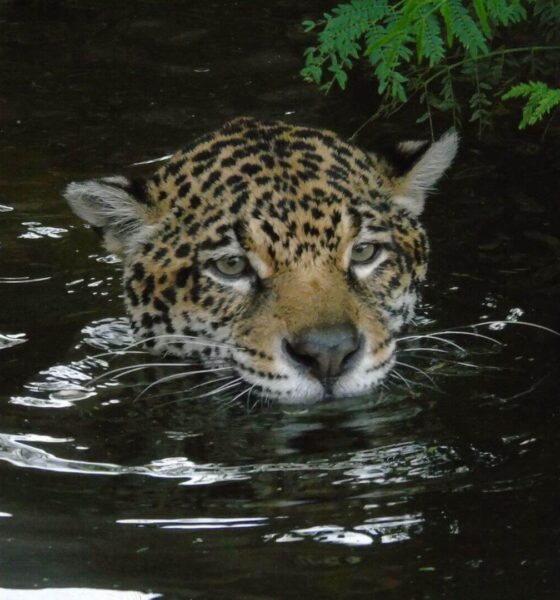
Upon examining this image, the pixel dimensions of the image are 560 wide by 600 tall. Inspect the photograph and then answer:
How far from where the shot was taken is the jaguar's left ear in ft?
29.8

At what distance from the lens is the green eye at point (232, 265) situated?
27.1ft

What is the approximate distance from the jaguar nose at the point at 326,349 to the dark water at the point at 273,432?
468mm

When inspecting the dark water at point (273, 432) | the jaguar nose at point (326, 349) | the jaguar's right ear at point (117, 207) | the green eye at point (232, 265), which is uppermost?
the jaguar's right ear at point (117, 207)

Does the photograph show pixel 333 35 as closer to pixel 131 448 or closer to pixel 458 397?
pixel 458 397

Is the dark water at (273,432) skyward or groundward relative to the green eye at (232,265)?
groundward

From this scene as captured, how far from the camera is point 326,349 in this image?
7383mm

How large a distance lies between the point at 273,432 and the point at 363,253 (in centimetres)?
115

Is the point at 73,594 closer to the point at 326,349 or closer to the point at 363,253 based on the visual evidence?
the point at 326,349

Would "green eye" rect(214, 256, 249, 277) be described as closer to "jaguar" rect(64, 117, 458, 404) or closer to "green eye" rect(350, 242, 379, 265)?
"jaguar" rect(64, 117, 458, 404)

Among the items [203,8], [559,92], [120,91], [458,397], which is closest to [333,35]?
[559,92]

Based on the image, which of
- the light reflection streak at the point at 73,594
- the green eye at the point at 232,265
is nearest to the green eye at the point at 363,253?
the green eye at the point at 232,265

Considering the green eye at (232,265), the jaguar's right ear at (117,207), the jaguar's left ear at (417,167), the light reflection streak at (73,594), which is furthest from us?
the jaguar's left ear at (417,167)

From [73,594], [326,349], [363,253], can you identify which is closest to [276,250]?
[363,253]

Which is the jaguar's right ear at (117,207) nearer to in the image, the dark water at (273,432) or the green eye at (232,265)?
the green eye at (232,265)
